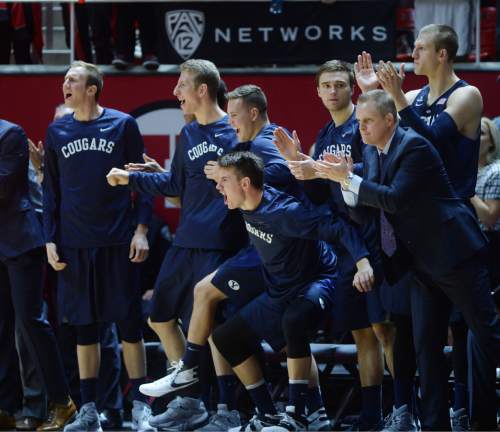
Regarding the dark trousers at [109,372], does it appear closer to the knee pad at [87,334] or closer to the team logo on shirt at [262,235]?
the knee pad at [87,334]

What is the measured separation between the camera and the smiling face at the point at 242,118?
265 inches

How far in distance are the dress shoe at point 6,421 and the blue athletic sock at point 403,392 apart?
2.74m

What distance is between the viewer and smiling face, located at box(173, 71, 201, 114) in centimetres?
701

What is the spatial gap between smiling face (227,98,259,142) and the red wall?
2.20m

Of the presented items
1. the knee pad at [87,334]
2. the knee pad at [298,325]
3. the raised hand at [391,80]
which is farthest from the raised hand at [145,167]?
the raised hand at [391,80]

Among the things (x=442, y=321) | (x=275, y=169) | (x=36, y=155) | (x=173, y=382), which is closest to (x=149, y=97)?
(x=36, y=155)

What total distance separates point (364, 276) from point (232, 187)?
91 cm

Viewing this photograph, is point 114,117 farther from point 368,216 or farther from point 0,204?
point 368,216

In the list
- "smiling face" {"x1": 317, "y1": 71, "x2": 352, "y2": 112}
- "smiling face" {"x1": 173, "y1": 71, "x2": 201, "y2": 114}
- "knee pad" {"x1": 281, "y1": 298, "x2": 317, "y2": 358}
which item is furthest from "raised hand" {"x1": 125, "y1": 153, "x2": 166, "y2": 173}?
Result: "knee pad" {"x1": 281, "y1": 298, "x2": 317, "y2": 358}

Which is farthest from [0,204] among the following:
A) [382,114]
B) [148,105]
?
[382,114]

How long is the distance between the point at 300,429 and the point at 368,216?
4.23 ft

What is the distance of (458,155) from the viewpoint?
6141 mm

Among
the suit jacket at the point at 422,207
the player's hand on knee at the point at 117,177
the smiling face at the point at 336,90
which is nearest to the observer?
the suit jacket at the point at 422,207

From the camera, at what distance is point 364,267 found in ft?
20.2
